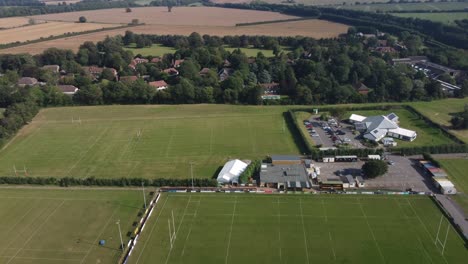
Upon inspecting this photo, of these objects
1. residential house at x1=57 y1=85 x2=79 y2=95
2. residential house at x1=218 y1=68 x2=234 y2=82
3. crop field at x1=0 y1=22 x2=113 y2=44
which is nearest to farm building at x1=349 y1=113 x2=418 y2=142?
residential house at x1=218 y1=68 x2=234 y2=82

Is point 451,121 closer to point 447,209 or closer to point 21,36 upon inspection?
point 447,209

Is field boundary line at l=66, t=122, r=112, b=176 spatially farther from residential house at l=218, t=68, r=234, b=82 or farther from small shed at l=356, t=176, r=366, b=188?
small shed at l=356, t=176, r=366, b=188

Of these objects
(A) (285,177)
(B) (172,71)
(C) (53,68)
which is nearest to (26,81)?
(C) (53,68)

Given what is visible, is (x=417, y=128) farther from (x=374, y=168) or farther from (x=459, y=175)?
(x=374, y=168)

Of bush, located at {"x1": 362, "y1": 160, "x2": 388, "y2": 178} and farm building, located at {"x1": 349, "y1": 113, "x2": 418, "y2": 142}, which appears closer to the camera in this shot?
bush, located at {"x1": 362, "y1": 160, "x2": 388, "y2": 178}

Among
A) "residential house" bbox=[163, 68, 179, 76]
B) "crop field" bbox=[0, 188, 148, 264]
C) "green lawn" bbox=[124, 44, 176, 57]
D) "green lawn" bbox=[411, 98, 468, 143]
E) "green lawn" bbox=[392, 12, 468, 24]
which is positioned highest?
"green lawn" bbox=[392, 12, 468, 24]

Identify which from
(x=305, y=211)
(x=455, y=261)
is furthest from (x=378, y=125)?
(x=455, y=261)

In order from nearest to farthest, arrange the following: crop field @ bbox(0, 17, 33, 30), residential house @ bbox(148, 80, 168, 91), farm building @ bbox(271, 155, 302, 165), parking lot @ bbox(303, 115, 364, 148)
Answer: farm building @ bbox(271, 155, 302, 165), parking lot @ bbox(303, 115, 364, 148), residential house @ bbox(148, 80, 168, 91), crop field @ bbox(0, 17, 33, 30)

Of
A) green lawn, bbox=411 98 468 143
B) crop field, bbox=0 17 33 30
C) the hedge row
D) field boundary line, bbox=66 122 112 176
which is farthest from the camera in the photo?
crop field, bbox=0 17 33 30
